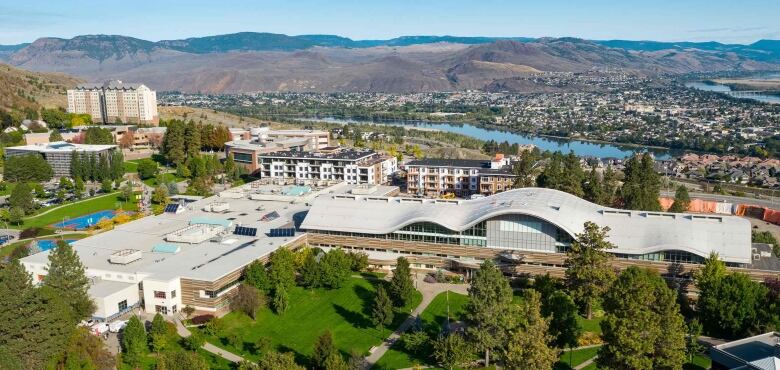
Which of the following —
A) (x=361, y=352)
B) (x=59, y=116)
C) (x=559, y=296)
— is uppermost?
(x=59, y=116)

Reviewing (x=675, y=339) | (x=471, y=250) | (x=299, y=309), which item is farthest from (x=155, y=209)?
(x=675, y=339)

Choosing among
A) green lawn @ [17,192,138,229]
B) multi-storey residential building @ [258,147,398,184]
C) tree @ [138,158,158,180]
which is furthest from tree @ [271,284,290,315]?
tree @ [138,158,158,180]

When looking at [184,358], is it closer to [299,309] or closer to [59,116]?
[299,309]

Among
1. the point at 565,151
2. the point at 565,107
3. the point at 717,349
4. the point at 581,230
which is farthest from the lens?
the point at 565,107

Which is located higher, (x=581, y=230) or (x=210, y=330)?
(x=581, y=230)

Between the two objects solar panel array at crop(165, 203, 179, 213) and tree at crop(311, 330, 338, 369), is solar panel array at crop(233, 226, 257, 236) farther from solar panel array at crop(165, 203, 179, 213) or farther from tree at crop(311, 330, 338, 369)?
tree at crop(311, 330, 338, 369)

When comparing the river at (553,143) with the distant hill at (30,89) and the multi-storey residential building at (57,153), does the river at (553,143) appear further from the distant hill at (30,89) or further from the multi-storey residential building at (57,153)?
the distant hill at (30,89)

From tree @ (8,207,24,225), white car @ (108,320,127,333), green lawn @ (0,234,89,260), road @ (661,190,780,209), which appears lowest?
white car @ (108,320,127,333)
